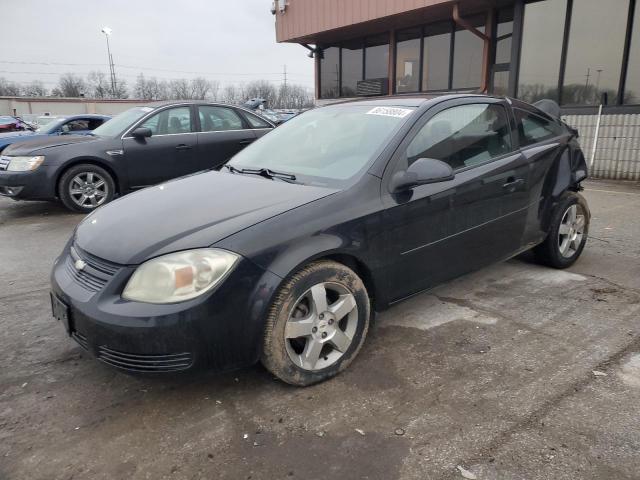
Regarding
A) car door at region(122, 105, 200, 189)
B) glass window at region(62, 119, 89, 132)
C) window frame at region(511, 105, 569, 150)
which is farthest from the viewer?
glass window at region(62, 119, 89, 132)

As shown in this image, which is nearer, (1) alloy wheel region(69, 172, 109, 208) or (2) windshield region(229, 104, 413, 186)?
(2) windshield region(229, 104, 413, 186)

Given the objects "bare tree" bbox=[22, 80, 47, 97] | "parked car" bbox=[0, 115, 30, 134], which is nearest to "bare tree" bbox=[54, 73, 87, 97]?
"bare tree" bbox=[22, 80, 47, 97]

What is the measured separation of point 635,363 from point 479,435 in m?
1.24

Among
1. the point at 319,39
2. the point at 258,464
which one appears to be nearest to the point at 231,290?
the point at 258,464

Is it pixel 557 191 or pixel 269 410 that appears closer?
pixel 269 410

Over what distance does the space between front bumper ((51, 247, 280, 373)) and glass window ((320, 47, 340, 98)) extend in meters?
15.4

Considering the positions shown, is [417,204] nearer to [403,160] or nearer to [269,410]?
[403,160]

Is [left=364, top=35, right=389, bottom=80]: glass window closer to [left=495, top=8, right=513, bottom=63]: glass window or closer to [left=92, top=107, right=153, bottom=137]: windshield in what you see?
[left=495, top=8, right=513, bottom=63]: glass window

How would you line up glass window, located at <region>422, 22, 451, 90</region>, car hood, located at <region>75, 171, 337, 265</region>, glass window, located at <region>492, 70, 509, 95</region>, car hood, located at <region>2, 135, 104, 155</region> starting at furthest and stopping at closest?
glass window, located at <region>422, 22, 451, 90</region>, glass window, located at <region>492, 70, 509, 95</region>, car hood, located at <region>2, 135, 104, 155</region>, car hood, located at <region>75, 171, 337, 265</region>

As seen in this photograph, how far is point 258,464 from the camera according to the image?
207cm

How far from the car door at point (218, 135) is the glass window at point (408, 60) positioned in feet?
26.1

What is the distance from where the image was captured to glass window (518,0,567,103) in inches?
408

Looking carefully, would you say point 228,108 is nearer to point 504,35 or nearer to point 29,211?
point 29,211

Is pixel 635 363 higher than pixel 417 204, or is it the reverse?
pixel 417 204
